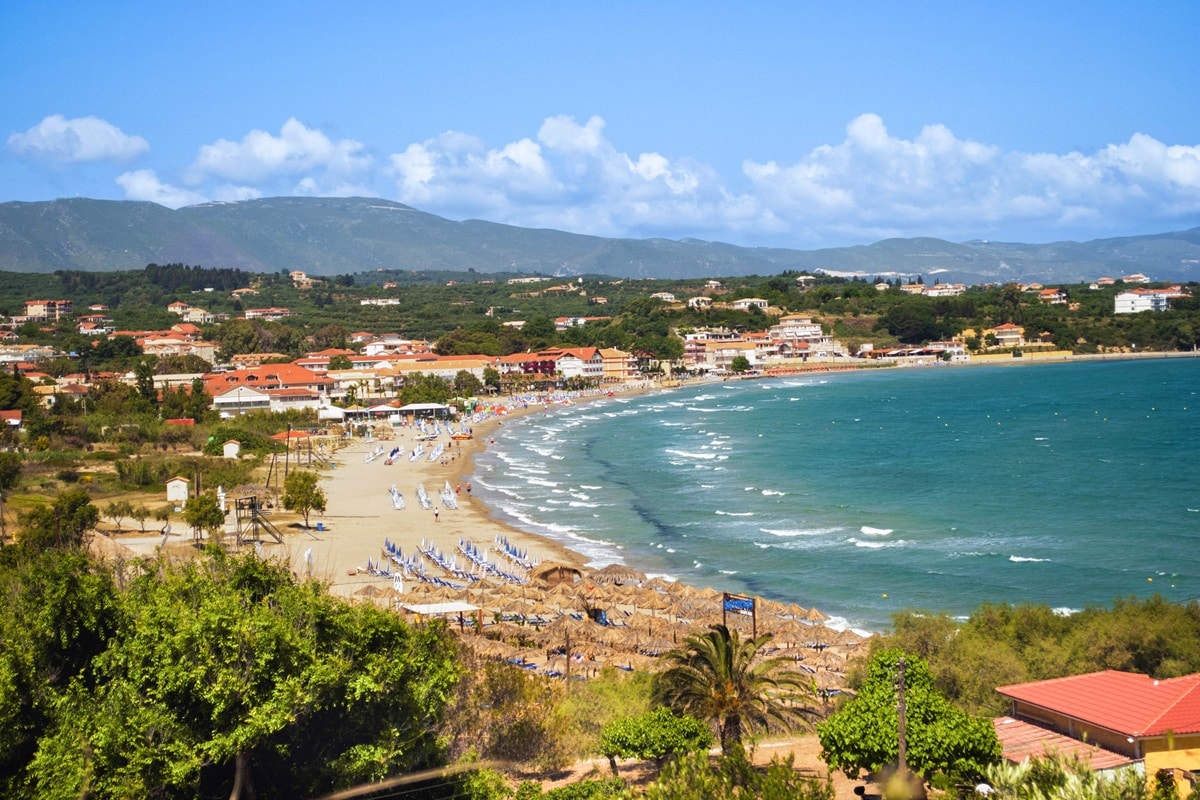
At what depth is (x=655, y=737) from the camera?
1109 centimetres

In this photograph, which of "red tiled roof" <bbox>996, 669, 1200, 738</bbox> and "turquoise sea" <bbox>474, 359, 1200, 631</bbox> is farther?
"turquoise sea" <bbox>474, 359, 1200, 631</bbox>

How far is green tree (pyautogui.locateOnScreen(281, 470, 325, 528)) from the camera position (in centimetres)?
3194

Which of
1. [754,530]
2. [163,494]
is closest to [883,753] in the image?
[754,530]

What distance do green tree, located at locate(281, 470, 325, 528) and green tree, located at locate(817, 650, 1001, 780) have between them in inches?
936

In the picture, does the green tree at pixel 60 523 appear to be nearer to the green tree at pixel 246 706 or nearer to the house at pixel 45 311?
the green tree at pixel 246 706

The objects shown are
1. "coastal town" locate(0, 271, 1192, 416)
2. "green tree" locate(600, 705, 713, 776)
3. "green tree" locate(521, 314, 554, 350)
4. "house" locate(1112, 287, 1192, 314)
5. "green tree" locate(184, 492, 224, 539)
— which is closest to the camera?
"green tree" locate(600, 705, 713, 776)

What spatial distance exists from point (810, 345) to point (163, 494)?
3474 inches

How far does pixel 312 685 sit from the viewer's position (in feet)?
31.9

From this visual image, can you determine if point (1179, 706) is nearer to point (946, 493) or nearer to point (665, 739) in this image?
point (665, 739)

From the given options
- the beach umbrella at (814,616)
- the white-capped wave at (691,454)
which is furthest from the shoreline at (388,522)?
the white-capped wave at (691,454)

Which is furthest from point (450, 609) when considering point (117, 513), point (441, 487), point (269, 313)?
point (269, 313)

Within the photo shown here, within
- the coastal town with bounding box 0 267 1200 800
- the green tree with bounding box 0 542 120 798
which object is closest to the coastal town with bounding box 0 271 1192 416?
the coastal town with bounding box 0 267 1200 800

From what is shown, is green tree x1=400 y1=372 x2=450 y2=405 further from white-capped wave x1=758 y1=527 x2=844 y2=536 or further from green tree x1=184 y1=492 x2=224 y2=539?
white-capped wave x1=758 y1=527 x2=844 y2=536

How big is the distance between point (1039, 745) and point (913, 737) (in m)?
1.57
